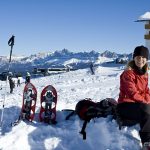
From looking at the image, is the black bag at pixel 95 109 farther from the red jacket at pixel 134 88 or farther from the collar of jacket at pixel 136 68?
the collar of jacket at pixel 136 68

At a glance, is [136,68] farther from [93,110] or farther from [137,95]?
[93,110]

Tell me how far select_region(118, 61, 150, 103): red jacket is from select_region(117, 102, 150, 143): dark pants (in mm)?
136

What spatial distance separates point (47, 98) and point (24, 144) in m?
2.34

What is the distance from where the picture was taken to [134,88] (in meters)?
7.74

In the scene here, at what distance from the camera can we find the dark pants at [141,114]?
7.38m

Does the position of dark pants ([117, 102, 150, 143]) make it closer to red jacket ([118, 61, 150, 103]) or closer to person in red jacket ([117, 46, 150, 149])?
person in red jacket ([117, 46, 150, 149])

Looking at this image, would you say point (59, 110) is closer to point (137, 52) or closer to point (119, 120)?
point (119, 120)

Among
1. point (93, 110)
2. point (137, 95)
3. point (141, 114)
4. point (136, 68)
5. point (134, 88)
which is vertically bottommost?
point (93, 110)

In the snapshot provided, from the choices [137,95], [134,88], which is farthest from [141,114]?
[134,88]

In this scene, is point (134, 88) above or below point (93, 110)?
above

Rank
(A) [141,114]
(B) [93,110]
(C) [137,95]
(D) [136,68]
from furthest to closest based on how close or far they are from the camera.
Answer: (B) [93,110] < (D) [136,68] < (C) [137,95] < (A) [141,114]

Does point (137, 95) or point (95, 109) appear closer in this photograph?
point (137, 95)

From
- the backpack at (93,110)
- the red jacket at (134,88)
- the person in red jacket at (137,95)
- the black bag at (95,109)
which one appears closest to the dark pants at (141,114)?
the person in red jacket at (137,95)

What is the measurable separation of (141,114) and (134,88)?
544mm
